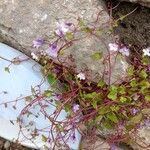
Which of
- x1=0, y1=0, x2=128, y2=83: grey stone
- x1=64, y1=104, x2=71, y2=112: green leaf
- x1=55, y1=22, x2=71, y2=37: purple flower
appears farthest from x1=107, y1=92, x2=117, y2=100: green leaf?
x1=55, y1=22, x2=71, y2=37: purple flower

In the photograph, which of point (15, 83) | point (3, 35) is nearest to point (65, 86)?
point (15, 83)

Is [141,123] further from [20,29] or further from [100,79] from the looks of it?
[20,29]

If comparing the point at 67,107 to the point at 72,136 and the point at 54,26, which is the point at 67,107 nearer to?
the point at 72,136

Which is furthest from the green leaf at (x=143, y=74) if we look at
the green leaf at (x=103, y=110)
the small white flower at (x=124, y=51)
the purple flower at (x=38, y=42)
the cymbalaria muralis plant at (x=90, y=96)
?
the purple flower at (x=38, y=42)

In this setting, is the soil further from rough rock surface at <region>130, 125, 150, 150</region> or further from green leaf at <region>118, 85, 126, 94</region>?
rough rock surface at <region>130, 125, 150, 150</region>

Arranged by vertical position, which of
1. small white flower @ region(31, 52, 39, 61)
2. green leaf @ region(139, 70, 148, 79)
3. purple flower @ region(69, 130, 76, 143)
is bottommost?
purple flower @ region(69, 130, 76, 143)

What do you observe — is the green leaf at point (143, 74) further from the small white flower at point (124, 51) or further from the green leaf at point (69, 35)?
the green leaf at point (69, 35)

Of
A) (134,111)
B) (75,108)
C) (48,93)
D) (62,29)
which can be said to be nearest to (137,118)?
(134,111)
